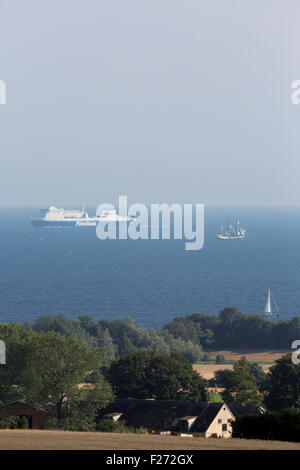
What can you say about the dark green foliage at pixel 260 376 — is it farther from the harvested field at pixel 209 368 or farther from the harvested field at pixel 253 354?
the harvested field at pixel 253 354

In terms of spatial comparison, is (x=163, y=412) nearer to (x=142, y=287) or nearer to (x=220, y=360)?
(x=220, y=360)

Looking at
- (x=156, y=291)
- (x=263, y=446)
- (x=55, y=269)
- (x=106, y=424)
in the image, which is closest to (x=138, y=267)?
(x=55, y=269)

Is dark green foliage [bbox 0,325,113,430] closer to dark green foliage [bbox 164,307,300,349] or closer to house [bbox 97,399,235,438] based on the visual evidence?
house [bbox 97,399,235,438]

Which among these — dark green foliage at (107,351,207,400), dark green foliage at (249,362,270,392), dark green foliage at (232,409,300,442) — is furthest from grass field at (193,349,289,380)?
dark green foliage at (232,409,300,442)

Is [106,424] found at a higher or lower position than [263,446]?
lower

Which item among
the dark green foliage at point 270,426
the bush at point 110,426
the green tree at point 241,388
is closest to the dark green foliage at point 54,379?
the bush at point 110,426

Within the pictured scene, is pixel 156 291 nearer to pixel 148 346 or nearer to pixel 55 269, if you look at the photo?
pixel 55 269

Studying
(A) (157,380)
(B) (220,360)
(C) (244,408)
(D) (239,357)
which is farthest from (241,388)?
(D) (239,357)
